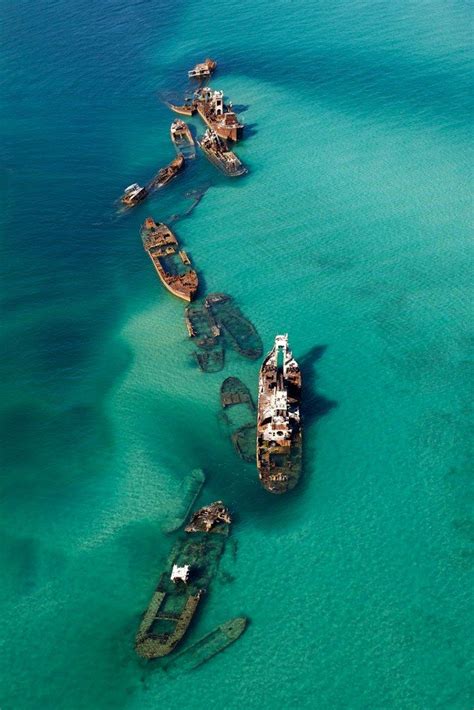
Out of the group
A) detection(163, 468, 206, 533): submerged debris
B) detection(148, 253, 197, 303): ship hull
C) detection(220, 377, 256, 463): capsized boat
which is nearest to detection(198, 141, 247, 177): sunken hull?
detection(148, 253, 197, 303): ship hull

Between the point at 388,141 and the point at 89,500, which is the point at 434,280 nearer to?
the point at 388,141

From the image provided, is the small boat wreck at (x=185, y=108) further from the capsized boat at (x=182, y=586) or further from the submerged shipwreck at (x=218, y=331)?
the capsized boat at (x=182, y=586)

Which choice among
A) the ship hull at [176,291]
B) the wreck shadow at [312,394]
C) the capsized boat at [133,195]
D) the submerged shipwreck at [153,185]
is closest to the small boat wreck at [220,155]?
the submerged shipwreck at [153,185]

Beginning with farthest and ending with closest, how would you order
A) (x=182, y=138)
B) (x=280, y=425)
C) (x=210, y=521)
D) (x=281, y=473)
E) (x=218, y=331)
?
(x=182, y=138)
(x=218, y=331)
(x=280, y=425)
(x=281, y=473)
(x=210, y=521)

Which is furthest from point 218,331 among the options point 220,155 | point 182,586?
point 220,155

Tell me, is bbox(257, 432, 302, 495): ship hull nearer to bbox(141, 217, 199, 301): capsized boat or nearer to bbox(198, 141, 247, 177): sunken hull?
bbox(141, 217, 199, 301): capsized boat

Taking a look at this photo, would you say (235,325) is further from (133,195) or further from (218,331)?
(133,195)

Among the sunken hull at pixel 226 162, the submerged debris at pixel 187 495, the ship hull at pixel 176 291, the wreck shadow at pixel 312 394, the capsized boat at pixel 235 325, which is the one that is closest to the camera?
the submerged debris at pixel 187 495
